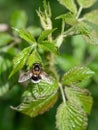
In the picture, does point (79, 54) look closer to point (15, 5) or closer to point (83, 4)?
point (83, 4)

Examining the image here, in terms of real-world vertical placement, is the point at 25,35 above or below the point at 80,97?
above

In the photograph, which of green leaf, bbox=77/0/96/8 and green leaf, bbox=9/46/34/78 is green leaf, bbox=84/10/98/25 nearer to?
green leaf, bbox=77/0/96/8

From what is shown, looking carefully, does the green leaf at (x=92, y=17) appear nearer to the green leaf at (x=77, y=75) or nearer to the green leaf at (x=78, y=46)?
the green leaf at (x=77, y=75)

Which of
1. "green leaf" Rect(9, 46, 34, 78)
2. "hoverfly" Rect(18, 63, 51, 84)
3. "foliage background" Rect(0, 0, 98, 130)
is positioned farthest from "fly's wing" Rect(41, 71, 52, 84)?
"foliage background" Rect(0, 0, 98, 130)

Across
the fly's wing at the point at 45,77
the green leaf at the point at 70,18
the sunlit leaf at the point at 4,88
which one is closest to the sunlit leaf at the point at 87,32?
the green leaf at the point at 70,18

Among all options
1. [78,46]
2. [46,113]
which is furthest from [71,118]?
[46,113]

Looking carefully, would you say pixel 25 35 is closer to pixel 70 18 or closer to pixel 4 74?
pixel 70 18
